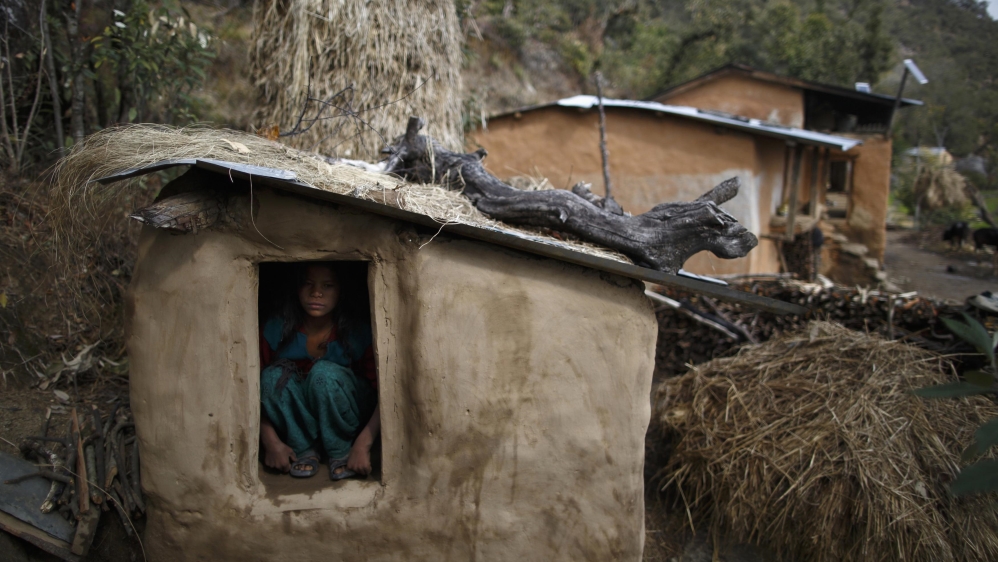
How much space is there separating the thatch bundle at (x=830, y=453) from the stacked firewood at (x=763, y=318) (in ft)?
4.86

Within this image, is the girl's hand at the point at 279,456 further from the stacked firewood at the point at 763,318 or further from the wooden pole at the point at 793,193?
the wooden pole at the point at 793,193

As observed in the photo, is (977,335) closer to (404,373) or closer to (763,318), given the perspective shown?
(404,373)

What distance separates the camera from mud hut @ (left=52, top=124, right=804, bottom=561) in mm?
3010

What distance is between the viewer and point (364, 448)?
11.2 feet

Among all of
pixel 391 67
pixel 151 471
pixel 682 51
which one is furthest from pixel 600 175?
pixel 682 51

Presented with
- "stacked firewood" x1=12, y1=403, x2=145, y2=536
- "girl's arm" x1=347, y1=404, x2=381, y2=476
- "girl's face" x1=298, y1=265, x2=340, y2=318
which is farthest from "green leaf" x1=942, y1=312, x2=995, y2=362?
"stacked firewood" x1=12, y1=403, x2=145, y2=536

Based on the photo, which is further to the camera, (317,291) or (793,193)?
(793,193)

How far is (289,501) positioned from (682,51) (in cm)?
1930

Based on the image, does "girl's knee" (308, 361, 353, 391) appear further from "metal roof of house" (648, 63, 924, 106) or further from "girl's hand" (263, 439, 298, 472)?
"metal roof of house" (648, 63, 924, 106)

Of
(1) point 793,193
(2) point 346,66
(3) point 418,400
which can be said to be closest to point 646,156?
(1) point 793,193

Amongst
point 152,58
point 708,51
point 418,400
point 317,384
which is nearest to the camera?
point 418,400

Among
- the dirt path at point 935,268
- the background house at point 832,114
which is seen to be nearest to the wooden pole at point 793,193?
the background house at point 832,114

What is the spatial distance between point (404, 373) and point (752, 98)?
13829 millimetres

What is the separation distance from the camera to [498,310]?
10.3 feet
